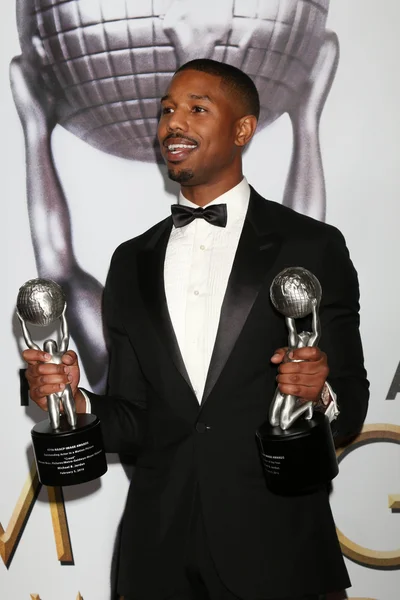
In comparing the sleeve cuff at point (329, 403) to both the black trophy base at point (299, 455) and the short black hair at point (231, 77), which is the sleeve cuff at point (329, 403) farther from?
the short black hair at point (231, 77)

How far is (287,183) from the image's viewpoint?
111 inches

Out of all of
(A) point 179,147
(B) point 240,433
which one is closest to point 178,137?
(A) point 179,147

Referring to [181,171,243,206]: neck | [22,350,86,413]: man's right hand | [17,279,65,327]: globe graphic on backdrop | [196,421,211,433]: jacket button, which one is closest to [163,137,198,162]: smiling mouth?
[181,171,243,206]: neck

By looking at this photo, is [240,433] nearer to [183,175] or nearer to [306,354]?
[306,354]

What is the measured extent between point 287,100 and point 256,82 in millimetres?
120

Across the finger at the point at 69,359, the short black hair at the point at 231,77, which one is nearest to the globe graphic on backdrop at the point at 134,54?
the short black hair at the point at 231,77

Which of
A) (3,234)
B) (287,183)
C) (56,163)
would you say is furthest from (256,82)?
(3,234)

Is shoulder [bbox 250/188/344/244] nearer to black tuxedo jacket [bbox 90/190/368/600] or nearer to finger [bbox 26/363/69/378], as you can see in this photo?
black tuxedo jacket [bbox 90/190/368/600]

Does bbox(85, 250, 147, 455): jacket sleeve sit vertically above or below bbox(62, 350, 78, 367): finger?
below

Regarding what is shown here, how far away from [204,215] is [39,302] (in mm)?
544

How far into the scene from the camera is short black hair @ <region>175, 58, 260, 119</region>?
2355 mm

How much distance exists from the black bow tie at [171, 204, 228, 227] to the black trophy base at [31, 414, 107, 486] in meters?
0.62

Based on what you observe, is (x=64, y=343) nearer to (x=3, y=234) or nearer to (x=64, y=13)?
(x=3, y=234)

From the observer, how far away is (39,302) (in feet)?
6.73
